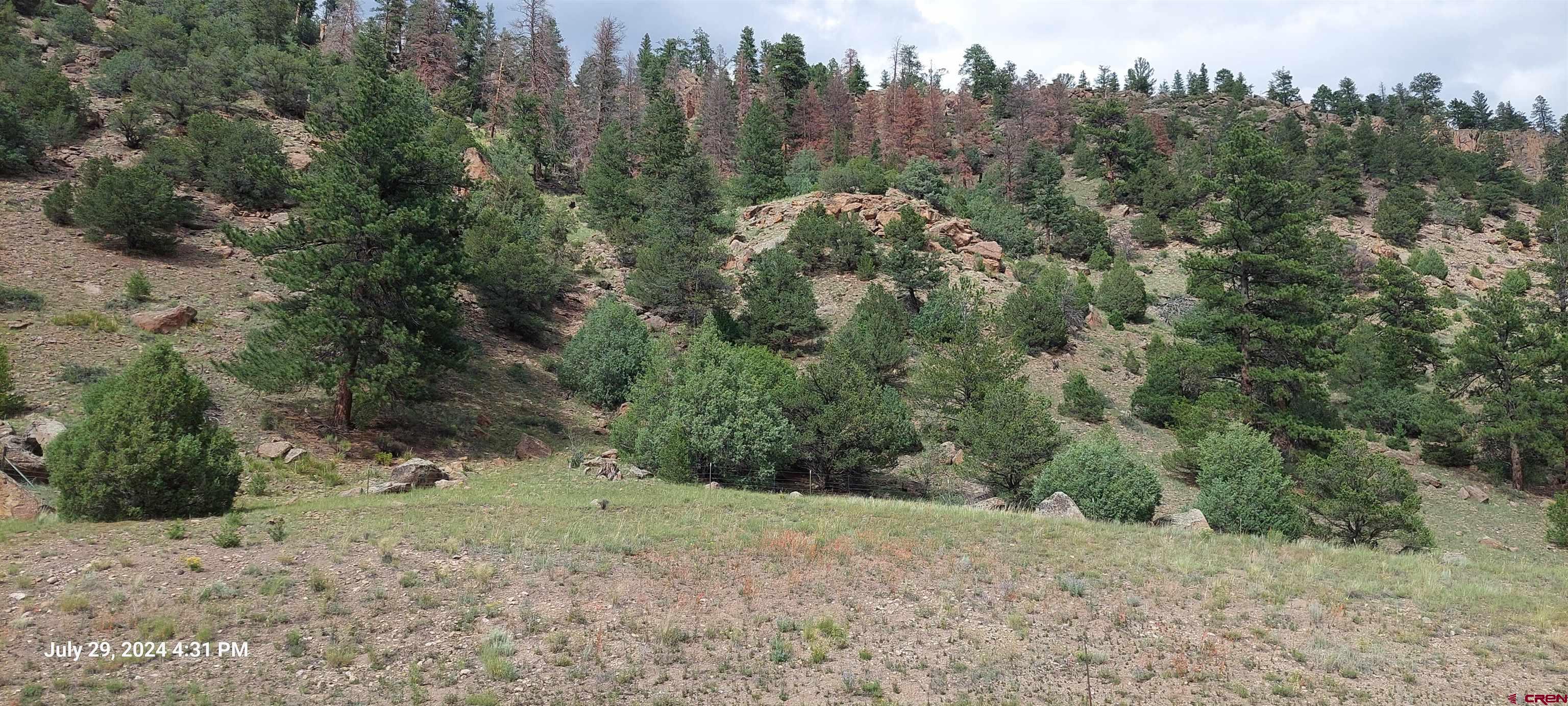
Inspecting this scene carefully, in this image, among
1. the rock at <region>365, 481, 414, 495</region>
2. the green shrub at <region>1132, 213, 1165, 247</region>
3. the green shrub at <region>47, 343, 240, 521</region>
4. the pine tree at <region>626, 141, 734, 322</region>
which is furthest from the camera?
the green shrub at <region>1132, 213, 1165, 247</region>

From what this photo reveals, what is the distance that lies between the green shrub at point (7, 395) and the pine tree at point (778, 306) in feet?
86.9

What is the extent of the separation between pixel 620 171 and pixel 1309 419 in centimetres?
4356

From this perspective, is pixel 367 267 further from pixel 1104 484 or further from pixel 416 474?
pixel 1104 484

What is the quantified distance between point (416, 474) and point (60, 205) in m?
21.6

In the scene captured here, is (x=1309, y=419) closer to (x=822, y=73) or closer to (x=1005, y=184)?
(x=1005, y=184)

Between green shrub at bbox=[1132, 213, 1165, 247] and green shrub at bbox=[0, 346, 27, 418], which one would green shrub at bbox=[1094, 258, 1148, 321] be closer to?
green shrub at bbox=[1132, 213, 1165, 247]

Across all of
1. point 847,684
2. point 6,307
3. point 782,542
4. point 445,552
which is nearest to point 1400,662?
point 847,684

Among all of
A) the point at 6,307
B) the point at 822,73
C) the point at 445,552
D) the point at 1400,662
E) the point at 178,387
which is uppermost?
the point at 822,73

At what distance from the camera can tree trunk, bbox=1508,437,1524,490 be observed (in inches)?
1196

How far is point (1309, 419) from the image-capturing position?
99.7 feet

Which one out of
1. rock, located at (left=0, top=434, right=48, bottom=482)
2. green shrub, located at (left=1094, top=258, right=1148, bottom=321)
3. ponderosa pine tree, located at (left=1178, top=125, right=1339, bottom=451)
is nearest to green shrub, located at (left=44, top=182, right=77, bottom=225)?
rock, located at (left=0, top=434, right=48, bottom=482)

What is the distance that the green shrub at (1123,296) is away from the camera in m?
44.3

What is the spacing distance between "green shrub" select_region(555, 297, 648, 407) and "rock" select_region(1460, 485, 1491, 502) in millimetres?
35790

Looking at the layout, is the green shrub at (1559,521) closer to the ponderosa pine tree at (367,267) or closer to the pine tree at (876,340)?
the pine tree at (876,340)
